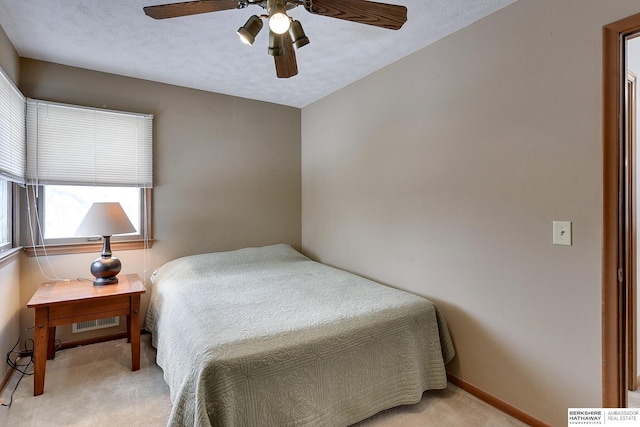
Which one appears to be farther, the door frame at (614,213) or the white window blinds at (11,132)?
the white window blinds at (11,132)

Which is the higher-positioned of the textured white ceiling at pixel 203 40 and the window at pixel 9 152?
the textured white ceiling at pixel 203 40

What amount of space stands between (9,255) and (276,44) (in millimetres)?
2284

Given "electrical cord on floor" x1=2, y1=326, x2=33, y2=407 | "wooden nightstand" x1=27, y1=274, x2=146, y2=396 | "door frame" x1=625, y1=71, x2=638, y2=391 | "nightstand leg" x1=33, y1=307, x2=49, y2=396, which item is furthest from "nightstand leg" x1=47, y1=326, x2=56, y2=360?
"door frame" x1=625, y1=71, x2=638, y2=391

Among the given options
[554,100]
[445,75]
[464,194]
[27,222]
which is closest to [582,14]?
[554,100]

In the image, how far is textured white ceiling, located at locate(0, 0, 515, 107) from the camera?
1.90m

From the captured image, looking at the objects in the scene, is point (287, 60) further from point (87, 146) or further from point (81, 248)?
point (81, 248)

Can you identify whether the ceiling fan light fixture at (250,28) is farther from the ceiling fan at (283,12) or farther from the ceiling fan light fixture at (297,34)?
the ceiling fan light fixture at (297,34)

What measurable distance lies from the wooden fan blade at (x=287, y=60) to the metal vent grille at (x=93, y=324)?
245 centimetres

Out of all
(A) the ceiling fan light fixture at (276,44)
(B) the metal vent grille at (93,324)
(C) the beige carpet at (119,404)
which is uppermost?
(A) the ceiling fan light fixture at (276,44)

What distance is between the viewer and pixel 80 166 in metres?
2.71

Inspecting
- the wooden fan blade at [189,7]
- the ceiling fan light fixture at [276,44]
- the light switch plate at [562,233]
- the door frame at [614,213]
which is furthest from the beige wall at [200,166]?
the door frame at [614,213]

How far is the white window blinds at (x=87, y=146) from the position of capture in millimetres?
2553

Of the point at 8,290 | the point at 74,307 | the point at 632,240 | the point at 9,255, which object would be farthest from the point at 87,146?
the point at 632,240

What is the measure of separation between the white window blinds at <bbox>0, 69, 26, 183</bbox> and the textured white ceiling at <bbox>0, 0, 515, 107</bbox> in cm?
39
